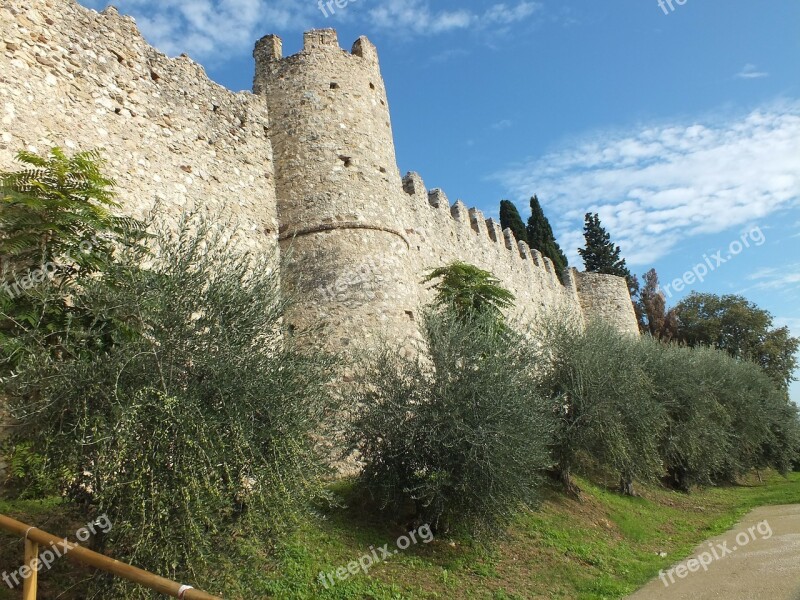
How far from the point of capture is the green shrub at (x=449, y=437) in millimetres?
8156

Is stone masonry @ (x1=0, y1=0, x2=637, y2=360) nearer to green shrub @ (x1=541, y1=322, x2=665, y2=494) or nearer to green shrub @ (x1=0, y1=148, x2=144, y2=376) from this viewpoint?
green shrub @ (x1=0, y1=148, x2=144, y2=376)

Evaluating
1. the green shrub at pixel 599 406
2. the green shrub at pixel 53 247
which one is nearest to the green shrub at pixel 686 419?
the green shrub at pixel 599 406

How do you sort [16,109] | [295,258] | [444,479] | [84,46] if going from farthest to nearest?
[295,258] < [84,46] < [444,479] < [16,109]

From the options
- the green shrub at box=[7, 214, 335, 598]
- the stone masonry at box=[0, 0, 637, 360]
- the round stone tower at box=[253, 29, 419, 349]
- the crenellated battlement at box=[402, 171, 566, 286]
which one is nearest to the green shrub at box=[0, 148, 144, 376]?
the green shrub at box=[7, 214, 335, 598]

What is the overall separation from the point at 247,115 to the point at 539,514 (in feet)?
31.2

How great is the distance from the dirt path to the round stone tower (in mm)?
5602

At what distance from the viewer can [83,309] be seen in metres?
5.50

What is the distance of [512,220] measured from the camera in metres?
34.4

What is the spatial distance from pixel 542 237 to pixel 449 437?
2868cm

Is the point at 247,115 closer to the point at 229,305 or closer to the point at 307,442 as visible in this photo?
the point at 229,305

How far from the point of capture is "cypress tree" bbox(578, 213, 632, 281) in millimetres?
41219

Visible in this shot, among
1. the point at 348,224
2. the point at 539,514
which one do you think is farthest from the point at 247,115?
the point at 539,514

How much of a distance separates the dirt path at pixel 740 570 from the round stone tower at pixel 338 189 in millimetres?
5602

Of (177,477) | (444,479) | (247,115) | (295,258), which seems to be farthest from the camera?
(247,115)
